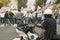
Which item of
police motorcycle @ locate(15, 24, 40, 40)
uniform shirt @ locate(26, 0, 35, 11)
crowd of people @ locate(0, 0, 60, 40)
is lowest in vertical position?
police motorcycle @ locate(15, 24, 40, 40)

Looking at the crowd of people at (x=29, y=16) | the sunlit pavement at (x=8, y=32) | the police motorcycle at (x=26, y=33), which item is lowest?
the sunlit pavement at (x=8, y=32)

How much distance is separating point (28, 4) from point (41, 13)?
0.51m

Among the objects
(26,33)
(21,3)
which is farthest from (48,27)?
(21,3)

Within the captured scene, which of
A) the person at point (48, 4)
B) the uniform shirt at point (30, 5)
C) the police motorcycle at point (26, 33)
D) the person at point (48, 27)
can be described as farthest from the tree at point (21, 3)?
the person at point (48, 27)

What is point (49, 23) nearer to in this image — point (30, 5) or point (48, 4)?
point (48, 4)

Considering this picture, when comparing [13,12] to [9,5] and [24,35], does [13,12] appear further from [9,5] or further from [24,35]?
[24,35]

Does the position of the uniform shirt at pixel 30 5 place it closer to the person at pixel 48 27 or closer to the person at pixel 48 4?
the person at pixel 48 4

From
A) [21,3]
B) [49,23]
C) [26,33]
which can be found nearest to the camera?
[49,23]

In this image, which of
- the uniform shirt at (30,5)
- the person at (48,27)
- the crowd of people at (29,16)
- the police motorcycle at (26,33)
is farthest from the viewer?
the uniform shirt at (30,5)

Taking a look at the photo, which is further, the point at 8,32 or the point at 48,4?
the point at 8,32

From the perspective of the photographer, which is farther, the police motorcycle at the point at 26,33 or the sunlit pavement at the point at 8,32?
the sunlit pavement at the point at 8,32

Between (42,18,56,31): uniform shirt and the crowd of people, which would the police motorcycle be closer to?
the crowd of people

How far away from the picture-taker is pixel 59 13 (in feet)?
27.3

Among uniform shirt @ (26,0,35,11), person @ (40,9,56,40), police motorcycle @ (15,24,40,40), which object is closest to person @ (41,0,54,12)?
uniform shirt @ (26,0,35,11)
